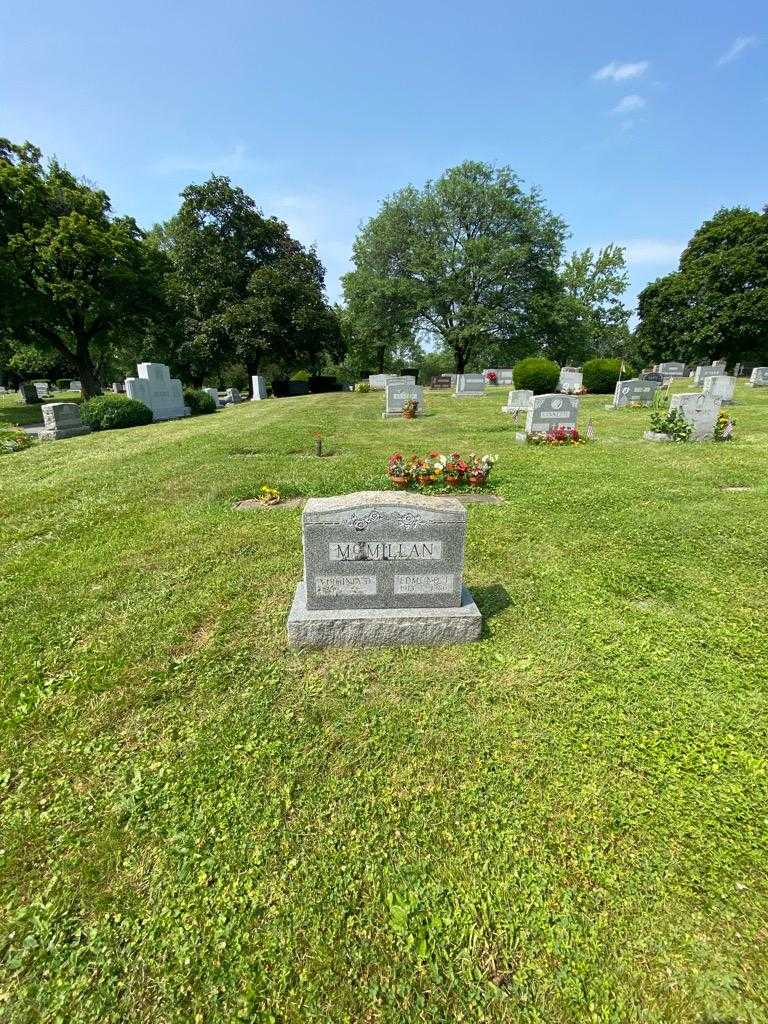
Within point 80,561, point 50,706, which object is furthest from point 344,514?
point 80,561

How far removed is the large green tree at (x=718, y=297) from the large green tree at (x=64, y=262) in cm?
3970

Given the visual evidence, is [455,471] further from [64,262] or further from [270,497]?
[64,262]

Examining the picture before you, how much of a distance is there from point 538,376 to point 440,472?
684 inches

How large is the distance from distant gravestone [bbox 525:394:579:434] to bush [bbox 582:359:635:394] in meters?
14.9

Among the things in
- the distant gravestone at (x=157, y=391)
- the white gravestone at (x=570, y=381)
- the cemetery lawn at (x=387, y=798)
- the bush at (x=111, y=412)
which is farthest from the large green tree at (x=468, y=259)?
the cemetery lawn at (x=387, y=798)

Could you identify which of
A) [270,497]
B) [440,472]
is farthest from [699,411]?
[270,497]

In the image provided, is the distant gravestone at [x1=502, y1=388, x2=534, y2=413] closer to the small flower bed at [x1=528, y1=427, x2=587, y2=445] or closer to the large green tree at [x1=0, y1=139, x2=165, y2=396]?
the small flower bed at [x1=528, y1=427, x2=587, y2=445]

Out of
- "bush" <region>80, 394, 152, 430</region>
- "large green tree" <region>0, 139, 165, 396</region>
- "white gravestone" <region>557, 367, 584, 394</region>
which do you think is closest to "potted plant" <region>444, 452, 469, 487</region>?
"bush" <region>80, 394, 152, 430</region>

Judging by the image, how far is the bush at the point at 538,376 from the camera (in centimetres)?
2220

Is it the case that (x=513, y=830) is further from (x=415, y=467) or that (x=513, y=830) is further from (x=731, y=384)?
(x=731, y=384)

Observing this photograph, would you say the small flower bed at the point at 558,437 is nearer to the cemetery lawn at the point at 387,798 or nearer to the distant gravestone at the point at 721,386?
the cemetery lawn at the point at 387,798

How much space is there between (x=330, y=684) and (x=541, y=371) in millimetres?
22423

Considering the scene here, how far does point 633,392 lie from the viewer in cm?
1869

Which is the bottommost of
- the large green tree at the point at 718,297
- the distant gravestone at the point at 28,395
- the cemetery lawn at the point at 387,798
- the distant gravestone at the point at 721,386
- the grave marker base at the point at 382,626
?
the cemetery lawn at the point at 387,798
